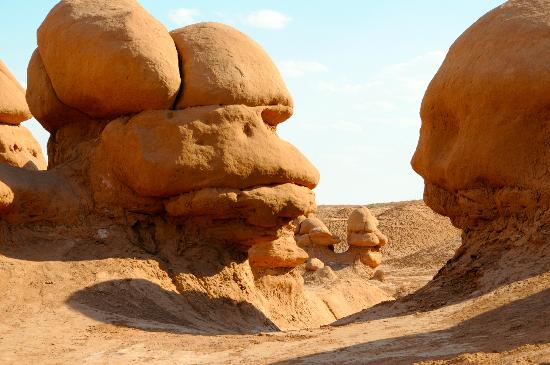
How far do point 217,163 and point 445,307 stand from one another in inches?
157

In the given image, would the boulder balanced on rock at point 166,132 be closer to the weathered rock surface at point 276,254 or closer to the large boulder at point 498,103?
the large boulder at point 498,103

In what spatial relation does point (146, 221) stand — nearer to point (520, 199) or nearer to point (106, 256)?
point (106, 256)

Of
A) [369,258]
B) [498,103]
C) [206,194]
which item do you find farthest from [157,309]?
[369,258]

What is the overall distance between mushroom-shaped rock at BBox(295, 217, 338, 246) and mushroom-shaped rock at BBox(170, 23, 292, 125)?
41.0 ft

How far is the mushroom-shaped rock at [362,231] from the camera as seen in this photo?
23859 mm

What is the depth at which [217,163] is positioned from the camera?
10672 mm

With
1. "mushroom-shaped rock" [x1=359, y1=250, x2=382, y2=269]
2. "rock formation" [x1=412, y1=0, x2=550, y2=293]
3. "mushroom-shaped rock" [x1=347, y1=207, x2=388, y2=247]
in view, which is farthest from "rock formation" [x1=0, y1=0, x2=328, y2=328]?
"mushroom-shaped rock" [x1=359, y1=250, x2=382, y2=269]

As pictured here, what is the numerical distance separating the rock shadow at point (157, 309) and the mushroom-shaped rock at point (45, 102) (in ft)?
10.1

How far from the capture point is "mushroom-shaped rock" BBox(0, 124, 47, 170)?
46.3 feet

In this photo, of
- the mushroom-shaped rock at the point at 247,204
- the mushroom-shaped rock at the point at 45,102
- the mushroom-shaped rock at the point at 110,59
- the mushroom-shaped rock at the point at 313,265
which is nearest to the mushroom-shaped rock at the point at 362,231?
the mushroom-shaped rock at the point at 313,265

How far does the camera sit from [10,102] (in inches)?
566

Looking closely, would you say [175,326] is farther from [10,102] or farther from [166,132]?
[10,102]

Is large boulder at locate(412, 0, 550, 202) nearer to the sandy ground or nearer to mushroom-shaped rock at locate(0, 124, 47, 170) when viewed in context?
the sandy ground

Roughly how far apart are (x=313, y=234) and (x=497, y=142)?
1550 centimetres
